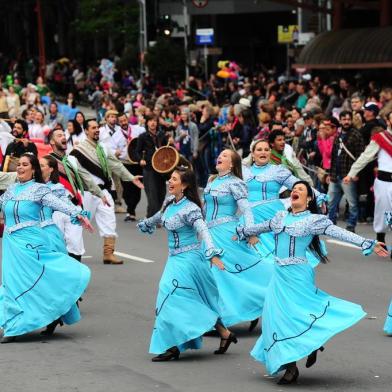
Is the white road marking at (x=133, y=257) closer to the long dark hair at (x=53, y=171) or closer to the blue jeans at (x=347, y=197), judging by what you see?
the blue jeans at (x=347, y=197)

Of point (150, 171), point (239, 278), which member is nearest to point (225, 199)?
point (239, 278)

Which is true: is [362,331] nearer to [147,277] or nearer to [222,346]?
[222,346]

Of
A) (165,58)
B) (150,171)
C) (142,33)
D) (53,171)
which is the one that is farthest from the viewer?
(142,33)

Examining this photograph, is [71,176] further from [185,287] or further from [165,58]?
[165,58]

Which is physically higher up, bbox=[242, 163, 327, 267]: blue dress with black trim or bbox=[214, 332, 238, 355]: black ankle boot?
bbox=[242, 163, 327, 267]: blue dress with black trim

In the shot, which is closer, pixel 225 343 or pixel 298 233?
pixel 298 233

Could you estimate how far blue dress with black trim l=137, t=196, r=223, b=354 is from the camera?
1131 cm

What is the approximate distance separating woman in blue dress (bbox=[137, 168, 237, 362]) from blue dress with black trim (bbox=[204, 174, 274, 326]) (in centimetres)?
79

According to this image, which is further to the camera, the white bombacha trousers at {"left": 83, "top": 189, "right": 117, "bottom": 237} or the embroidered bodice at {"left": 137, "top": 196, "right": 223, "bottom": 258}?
the white bombacha trousers at {"left": 83, "top": 189, "right": 117, "bottom": 237}

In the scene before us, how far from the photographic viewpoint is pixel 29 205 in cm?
1258

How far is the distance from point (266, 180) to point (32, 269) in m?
3.07

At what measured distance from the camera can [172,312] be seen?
11.3 meters

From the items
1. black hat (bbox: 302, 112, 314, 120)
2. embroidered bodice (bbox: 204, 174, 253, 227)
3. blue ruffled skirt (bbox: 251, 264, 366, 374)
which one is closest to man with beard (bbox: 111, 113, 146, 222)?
black hat (bbox: 302, 112, 314, 120)

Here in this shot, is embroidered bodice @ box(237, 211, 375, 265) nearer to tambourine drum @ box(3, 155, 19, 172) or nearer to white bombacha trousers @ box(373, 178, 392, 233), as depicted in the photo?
tambourine drum @ box(3, 155, 19, 172)
